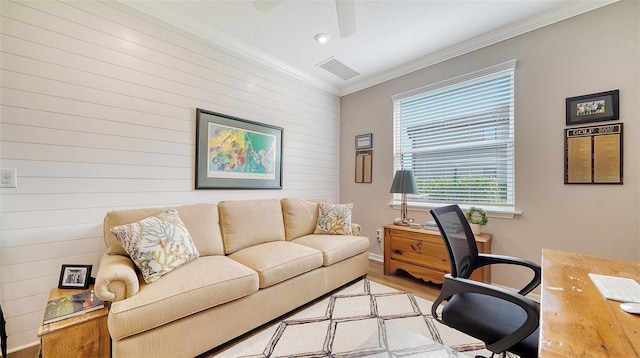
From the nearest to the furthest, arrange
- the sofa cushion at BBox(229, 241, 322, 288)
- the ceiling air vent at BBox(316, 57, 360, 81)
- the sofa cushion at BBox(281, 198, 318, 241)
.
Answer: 1. the sofa cushion at BBox(229, 241, 322, 288)
2. the sofa cushion at BBox(281, 198, 318, 241)
3. the ceiling air vent at BBox(316, 57, 360, 81)

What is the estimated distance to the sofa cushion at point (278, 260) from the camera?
196 centimetres

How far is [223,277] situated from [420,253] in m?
2.09

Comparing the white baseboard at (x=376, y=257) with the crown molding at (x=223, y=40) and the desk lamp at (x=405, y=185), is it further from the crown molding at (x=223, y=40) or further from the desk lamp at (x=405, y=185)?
the crown molding at (x=223, y=40)

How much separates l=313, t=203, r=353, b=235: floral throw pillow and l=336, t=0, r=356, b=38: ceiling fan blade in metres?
1.91

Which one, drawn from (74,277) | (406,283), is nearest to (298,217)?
(406,283)

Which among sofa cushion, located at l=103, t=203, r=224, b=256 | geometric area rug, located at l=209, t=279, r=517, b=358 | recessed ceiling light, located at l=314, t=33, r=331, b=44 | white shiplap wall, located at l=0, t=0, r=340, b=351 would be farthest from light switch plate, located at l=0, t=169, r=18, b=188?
recessed ceiling light, located at l=314, t=33, r=331, b=44

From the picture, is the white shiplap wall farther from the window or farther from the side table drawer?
the window

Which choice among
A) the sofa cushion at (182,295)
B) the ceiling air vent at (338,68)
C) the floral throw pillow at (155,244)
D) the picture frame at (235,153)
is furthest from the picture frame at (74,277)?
the ceiling air vent at (338,68)

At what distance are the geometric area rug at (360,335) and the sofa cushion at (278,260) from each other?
14.8 inches

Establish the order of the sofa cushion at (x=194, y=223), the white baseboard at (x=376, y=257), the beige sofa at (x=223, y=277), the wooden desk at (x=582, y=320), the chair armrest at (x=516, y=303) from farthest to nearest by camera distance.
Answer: the white baseboard at (x=376, y=257), the sofa cushion at (x=194, y=223), the beige sofa at (x=223, y=277), the chair armrest at (x=516, y=303), the wooden desk at (x=582, y=320)

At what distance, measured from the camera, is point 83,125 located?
1.93m

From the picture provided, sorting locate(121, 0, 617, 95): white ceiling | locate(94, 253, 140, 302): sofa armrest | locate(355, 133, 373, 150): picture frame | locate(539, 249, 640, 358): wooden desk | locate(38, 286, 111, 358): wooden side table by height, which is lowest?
locate(38, 286, 111, 358): wooden side table

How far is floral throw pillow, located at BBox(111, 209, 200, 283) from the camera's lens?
64.1 inches

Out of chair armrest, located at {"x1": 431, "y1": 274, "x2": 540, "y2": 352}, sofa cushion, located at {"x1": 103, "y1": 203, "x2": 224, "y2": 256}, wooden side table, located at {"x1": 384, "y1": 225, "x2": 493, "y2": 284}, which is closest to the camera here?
chair armrest, located at {"x1": 431, "y1": 274, "x2": 540, "y2": 352}
